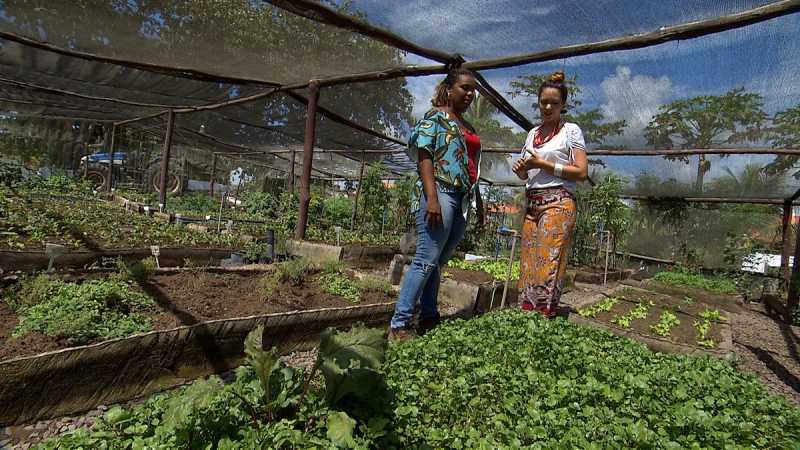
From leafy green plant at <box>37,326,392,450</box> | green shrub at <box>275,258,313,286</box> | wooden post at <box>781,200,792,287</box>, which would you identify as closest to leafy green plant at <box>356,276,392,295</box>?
green shrub at <box>275,258,313,286</box>

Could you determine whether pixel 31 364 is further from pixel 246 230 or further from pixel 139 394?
pixel 246 230

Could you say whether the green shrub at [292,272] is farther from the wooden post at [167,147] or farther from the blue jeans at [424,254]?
the wooden post at [167,147]

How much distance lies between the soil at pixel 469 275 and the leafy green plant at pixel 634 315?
1.45m

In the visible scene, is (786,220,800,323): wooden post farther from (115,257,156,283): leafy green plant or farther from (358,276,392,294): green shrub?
(115,257,156,283): leafy green plant

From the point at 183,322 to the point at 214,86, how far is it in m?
4.83

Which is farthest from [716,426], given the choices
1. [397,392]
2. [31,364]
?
[31,364]

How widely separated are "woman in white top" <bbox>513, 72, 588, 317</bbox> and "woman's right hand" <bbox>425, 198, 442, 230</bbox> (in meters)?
0.88

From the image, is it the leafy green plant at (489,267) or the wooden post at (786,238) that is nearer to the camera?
the leafy green plant at (489,267)

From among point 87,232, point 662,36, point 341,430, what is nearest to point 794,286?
point 662,36

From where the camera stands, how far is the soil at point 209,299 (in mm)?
2055

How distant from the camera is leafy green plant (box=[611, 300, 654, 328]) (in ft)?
13.3

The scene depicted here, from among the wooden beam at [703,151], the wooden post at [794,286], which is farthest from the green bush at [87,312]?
the wooden post at [794,286]

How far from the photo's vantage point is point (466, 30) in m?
3.47

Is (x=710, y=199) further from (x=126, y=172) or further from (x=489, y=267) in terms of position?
(x=126, y=172)
